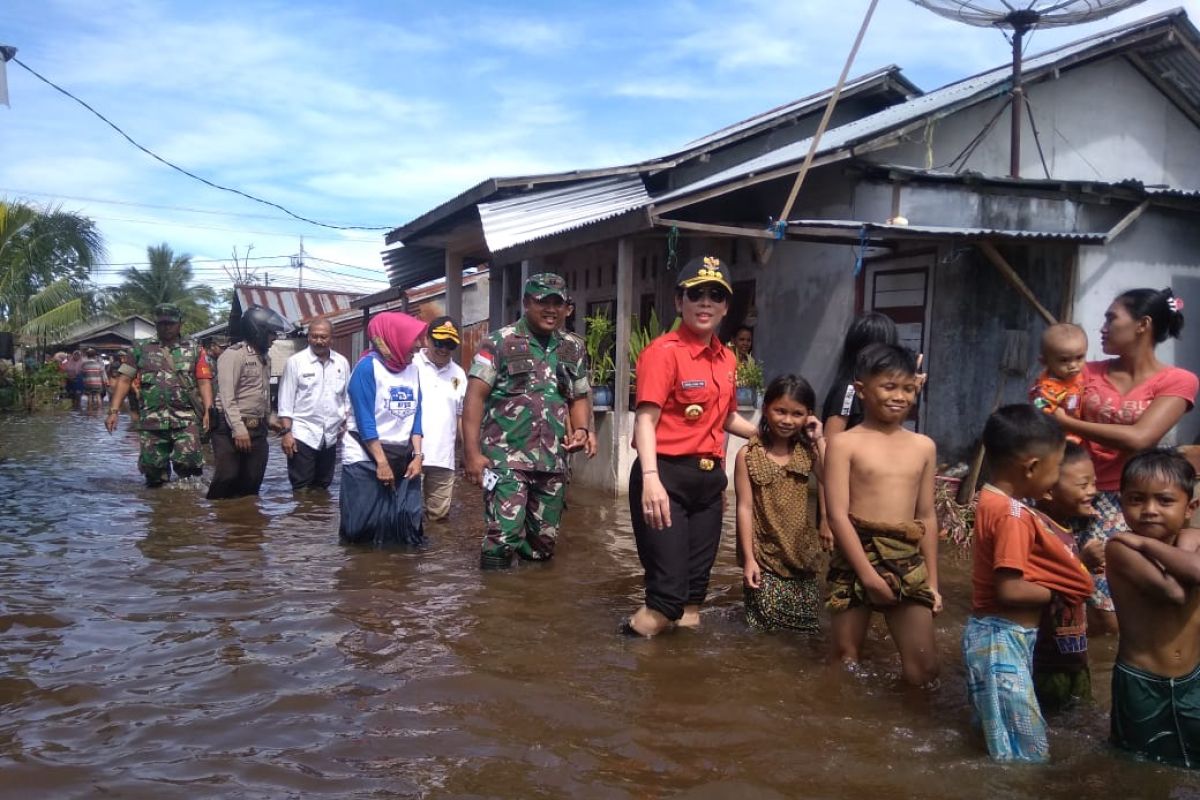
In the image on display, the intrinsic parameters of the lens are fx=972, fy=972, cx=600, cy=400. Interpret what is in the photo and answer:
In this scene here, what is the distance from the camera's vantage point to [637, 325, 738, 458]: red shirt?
14.5 feet

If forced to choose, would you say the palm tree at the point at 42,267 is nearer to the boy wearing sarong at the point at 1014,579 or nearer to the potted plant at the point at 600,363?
the potted plant at the point at 600,363

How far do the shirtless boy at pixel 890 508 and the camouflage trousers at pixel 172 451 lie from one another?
743 cm

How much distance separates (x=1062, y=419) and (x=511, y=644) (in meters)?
2.62

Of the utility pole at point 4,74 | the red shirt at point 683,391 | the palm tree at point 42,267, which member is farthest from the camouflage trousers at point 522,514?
the palm tree at point 42,267

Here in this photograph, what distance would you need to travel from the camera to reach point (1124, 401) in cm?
416

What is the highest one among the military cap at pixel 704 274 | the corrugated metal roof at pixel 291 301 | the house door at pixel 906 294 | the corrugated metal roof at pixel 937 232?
the corrugated metal roof at pixel 291 301

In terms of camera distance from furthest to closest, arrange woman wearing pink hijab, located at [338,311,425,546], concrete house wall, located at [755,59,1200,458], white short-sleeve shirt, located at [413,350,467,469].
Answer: concrete house wall, located at [755,59,1200,458] < white short-sleeve shirt, located at [413,350,467,469] < woman wearing pink hijab, located at [338,311,425,546]

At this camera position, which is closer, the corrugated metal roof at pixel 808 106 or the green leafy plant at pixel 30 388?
the corrugated metal roof at pixel 808 106

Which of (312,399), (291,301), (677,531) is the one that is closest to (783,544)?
(677,531)

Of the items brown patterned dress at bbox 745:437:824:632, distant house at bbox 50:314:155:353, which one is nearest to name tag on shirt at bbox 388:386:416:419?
brown patterned dress at bbox 745:437:824:632

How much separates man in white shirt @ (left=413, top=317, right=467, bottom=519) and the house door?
177 inches

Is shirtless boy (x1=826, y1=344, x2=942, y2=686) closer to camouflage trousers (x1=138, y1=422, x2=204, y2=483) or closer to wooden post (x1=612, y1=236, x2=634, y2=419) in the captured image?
wooden post (x1=612, y1=236, x2=634, y2=419)

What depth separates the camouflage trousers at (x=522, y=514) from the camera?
5.76 m

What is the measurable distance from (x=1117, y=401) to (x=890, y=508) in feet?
4.04
